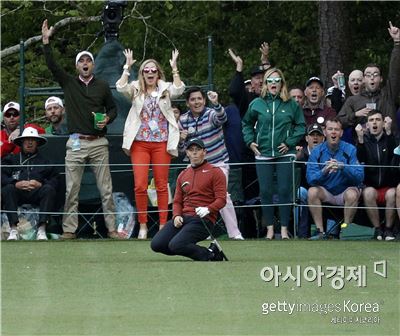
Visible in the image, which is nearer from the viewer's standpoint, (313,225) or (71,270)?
Answer: (71,270)

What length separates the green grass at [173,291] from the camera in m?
11.7

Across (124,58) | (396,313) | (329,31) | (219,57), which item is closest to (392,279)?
(396,313)

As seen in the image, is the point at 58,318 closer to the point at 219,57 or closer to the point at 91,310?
the point at 91,310

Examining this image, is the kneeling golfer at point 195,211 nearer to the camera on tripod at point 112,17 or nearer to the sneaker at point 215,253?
the sneaker at point 215,253

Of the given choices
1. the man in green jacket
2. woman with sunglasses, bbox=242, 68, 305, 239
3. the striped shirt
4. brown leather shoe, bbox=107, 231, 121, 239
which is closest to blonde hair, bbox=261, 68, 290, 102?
woman with sunglasses, bbox=242, 68, 305, 239

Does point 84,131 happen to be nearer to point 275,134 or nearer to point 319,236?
point 275,134

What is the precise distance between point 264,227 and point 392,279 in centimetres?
515

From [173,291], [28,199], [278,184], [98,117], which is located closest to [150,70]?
[98,117]

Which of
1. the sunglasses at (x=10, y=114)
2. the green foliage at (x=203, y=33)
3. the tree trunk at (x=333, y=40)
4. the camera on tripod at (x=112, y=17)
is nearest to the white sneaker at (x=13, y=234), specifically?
the sunglasses at (x=10, y=114)

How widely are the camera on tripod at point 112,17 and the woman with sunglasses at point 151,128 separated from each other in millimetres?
2064

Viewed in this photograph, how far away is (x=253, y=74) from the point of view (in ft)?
66.0

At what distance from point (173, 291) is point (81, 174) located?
615 cm

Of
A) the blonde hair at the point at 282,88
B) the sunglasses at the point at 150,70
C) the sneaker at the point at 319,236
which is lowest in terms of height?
the sneaker at the point at 319,236

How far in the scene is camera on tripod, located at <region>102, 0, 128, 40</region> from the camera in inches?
822
